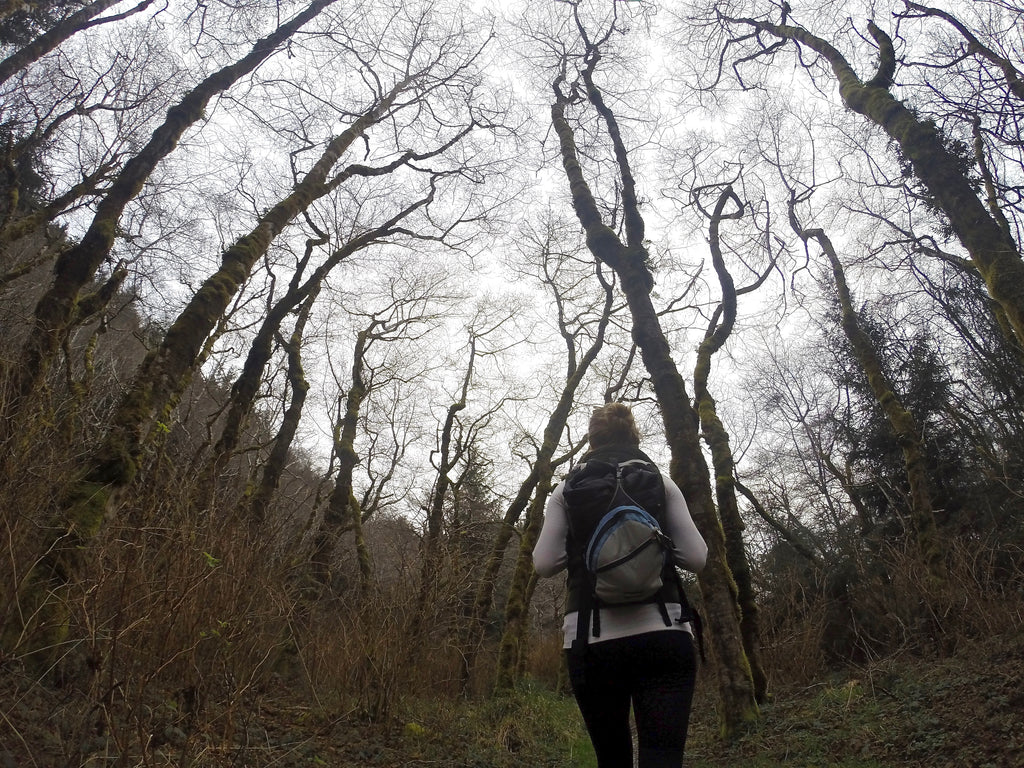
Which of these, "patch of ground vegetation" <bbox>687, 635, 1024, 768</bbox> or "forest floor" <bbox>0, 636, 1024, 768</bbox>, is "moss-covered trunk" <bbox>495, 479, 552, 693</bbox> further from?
"patch of ground vegetation" <bbox>687, 635, 1024, 768</bbox>

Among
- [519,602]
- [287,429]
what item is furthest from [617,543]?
[519,602]

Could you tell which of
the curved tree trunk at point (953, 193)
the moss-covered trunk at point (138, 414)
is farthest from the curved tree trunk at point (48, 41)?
the curved tree trunk at point (953, 193)

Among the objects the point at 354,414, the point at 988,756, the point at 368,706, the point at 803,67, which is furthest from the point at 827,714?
the point at 354,414

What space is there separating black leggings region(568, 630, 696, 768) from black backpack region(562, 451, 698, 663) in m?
0.09

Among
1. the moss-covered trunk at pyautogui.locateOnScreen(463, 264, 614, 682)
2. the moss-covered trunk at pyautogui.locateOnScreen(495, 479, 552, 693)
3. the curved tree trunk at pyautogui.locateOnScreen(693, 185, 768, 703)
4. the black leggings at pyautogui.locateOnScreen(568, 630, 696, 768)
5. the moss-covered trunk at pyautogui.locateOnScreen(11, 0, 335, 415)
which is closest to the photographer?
the black leggings at pyautogui.locateOnScreen(568, 630, 696, 768)

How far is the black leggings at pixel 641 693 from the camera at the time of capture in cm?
222

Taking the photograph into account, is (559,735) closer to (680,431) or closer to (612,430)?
(680,431)

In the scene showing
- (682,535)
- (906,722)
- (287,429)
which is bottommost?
(906,722)

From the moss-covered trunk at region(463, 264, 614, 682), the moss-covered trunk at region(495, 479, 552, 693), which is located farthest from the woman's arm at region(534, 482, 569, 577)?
the moss-covered trunk at region(463, 264, 614, 682)

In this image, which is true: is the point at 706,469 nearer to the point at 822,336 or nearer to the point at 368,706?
the point at 368,706

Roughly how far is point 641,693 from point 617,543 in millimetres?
568

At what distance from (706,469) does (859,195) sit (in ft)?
35.4

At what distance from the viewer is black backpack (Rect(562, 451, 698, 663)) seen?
2354 millimetres

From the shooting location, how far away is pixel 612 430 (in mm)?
3066
